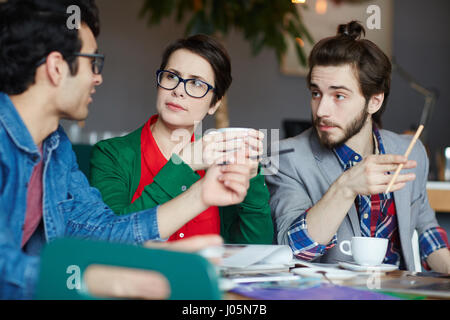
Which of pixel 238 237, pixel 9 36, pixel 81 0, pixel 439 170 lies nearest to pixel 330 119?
pixel 238 237

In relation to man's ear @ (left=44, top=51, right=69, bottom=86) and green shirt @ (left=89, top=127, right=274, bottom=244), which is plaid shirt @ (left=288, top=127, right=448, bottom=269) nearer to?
green shirt @ (left=89, top=127, right=274, bottom=244)

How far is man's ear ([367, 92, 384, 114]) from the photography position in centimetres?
170

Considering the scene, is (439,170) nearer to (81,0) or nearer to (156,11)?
(156,11)

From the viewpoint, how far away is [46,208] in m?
1.04

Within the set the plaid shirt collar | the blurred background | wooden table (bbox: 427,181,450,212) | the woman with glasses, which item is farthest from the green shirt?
the blurred background

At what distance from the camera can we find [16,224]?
0.98 m

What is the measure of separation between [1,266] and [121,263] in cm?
31

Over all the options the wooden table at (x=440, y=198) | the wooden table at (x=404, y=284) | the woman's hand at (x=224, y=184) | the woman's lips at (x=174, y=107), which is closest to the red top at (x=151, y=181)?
the woman's lips at (x=174, y=107)

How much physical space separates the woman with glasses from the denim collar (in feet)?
1.19

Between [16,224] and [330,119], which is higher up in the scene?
[330,119]

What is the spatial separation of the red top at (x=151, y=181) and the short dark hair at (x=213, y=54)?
24 cm

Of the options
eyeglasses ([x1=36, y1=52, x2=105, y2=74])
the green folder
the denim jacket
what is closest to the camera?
the green folder

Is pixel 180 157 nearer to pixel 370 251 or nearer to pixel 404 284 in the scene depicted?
pixel 370 251

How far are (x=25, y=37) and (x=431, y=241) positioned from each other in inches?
53.1
